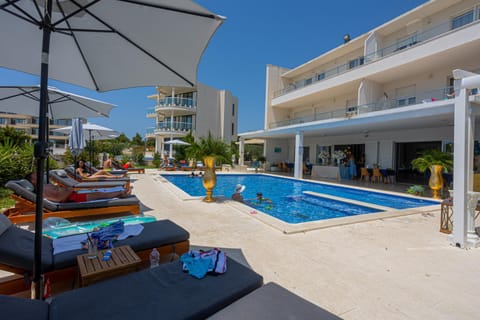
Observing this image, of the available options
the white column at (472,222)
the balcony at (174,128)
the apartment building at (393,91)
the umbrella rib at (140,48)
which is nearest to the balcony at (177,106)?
the balcony at (174,128)

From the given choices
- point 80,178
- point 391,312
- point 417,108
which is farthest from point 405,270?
point 80,178

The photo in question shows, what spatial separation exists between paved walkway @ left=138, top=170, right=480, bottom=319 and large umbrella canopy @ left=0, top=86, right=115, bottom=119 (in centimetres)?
359

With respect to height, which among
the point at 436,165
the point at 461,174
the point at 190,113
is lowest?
the point at 461,174

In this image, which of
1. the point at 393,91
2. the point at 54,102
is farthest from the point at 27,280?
the point at 393,91

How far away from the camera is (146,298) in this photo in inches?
72.9

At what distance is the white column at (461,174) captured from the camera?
388 centimetres

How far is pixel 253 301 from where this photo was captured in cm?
181

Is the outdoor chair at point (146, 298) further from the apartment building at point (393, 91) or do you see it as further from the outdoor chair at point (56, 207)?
the apartment building at point (393, 91)

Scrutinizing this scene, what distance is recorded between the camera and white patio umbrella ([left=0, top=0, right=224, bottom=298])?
7.64 ft

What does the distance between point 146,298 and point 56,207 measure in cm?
400

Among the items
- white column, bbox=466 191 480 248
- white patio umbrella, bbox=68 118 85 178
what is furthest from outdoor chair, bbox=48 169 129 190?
white column, bbox=466 191 480 248

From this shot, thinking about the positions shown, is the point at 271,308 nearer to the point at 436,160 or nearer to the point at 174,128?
the point at 436,160

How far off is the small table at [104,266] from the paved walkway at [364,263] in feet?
4.91

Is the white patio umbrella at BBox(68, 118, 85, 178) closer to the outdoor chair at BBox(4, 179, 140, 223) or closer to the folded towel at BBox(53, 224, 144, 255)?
the outdoor chair at BBox(4, 179, 140, 223)
